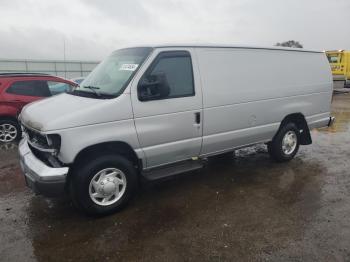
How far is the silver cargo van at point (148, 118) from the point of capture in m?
3.83

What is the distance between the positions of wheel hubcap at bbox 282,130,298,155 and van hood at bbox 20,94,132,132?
335 cm

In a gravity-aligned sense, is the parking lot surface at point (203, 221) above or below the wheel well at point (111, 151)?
below

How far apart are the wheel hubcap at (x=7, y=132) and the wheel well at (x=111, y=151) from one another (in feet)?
16.9

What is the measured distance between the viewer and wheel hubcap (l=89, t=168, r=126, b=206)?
402 centimetres

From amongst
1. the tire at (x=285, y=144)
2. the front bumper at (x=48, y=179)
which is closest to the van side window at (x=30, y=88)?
the front bumper at (x=48, y=179)

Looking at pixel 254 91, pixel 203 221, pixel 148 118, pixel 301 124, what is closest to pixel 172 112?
pixel 148 118

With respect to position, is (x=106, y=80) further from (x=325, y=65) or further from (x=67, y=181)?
(x=325, y=65)

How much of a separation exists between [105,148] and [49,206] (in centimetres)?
122

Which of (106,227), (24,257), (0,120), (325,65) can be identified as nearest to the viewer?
(24,257)

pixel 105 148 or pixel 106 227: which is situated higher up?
pixel 105 148

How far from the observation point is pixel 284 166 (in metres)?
6.05

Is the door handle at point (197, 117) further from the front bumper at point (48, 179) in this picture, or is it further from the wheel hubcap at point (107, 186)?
the front bumper at point (48, 179)

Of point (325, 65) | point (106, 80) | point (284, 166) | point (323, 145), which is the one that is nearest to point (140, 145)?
point (106, 80)

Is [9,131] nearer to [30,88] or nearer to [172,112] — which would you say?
[30,88]
